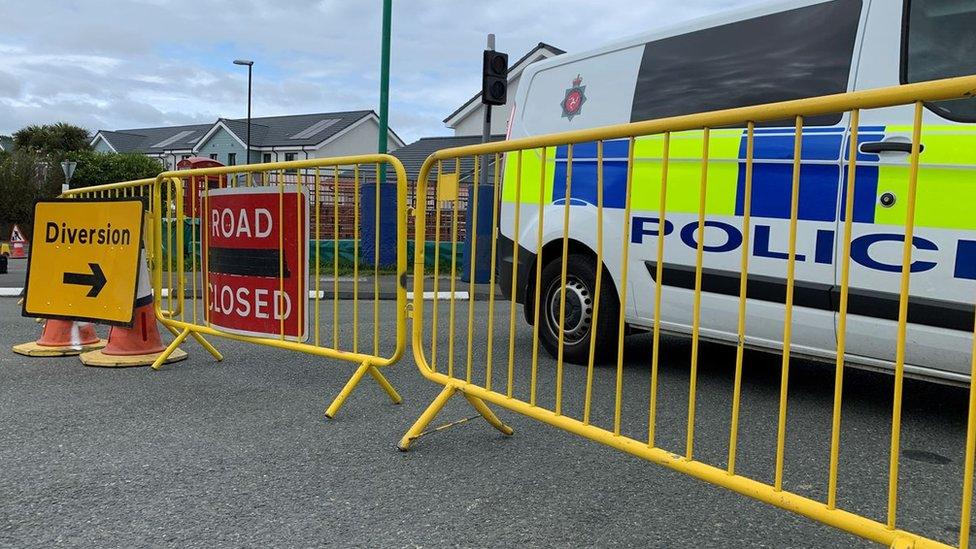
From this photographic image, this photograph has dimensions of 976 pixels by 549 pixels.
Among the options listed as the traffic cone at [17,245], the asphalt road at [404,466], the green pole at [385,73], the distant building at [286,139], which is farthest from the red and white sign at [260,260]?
the distant building at [286,139]

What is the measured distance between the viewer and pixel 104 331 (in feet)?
22.0

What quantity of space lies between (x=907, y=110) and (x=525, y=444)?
2323mm

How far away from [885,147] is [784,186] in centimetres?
49

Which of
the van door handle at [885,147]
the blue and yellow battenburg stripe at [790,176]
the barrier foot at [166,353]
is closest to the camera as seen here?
the blue and yellow battenburg stripe at [790,176]

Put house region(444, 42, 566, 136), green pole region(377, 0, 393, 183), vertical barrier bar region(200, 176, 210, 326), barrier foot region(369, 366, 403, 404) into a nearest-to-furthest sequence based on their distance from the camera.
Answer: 1. barrier foot region(369, 366, 403, 404)
2. vertical barrier bar region(200, 176, 210, 326)
3. green pole region(377, 0, 393, 183)
4. house region(444, 42, 566, 136)

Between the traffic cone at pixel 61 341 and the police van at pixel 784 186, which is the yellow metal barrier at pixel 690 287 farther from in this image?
the traffic cone at pixel 61 341

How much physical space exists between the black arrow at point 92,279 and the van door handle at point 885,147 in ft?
15.9

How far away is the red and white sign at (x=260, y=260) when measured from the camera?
4.23m

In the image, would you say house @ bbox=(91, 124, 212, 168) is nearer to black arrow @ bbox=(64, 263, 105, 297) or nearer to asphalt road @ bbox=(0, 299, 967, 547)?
black arrow @ bbox=(64, 263, 105, 297)

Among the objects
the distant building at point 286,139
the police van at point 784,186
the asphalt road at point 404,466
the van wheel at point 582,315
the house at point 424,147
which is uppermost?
the distant building at point 286,139

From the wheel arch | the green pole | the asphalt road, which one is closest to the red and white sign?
the asphalt road

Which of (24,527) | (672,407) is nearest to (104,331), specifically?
(24,527)

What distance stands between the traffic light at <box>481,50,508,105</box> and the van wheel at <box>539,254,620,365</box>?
4991 mm

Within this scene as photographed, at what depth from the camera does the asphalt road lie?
8.02 ft
